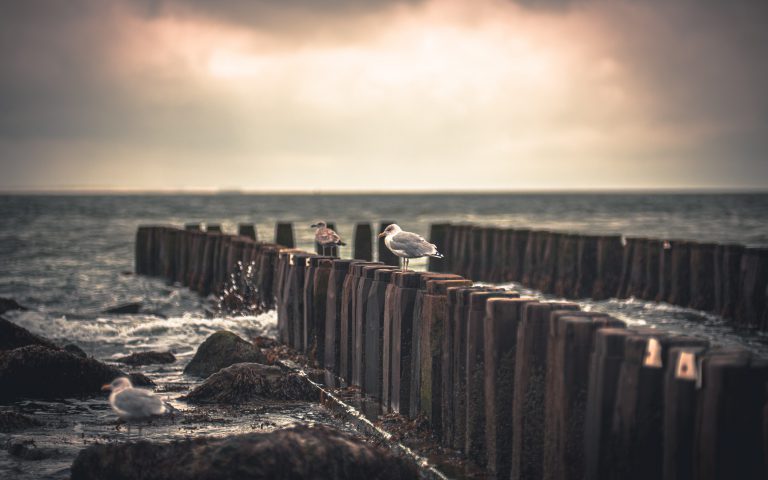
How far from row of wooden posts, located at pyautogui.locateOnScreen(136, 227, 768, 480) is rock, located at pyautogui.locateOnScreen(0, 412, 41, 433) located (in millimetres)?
2969

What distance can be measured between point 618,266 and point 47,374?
14.2m

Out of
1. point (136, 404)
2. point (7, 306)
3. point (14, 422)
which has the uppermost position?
point (136, 404)

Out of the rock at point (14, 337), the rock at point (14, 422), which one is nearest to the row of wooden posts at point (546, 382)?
the rock at point (14, 422)

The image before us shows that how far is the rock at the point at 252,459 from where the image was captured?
5191mm

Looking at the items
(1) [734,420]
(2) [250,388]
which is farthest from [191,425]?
(1) [734,420]

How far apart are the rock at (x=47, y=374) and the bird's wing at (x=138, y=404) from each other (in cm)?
235

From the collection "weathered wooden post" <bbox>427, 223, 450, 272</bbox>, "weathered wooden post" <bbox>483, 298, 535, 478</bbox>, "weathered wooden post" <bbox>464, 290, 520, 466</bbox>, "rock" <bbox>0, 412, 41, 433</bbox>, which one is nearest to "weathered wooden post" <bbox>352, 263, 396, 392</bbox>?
"weathered wooden post" <bbox>464, 290, 520, 466</bbox>

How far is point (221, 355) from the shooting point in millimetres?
9914

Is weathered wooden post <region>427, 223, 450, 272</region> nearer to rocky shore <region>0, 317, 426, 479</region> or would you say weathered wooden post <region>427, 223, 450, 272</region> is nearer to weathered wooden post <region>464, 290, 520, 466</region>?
rocky shore <region>0, 317, 426, 479</region>

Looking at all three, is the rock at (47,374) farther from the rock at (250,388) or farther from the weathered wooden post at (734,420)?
the weathered wooden post at (734,420)

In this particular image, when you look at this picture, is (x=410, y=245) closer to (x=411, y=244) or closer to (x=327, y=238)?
(x=411, y=244)

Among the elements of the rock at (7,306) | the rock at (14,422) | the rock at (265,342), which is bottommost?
the rock at (7,306)

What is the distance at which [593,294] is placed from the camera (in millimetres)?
19906

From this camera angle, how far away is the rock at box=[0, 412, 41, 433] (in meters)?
7.30
